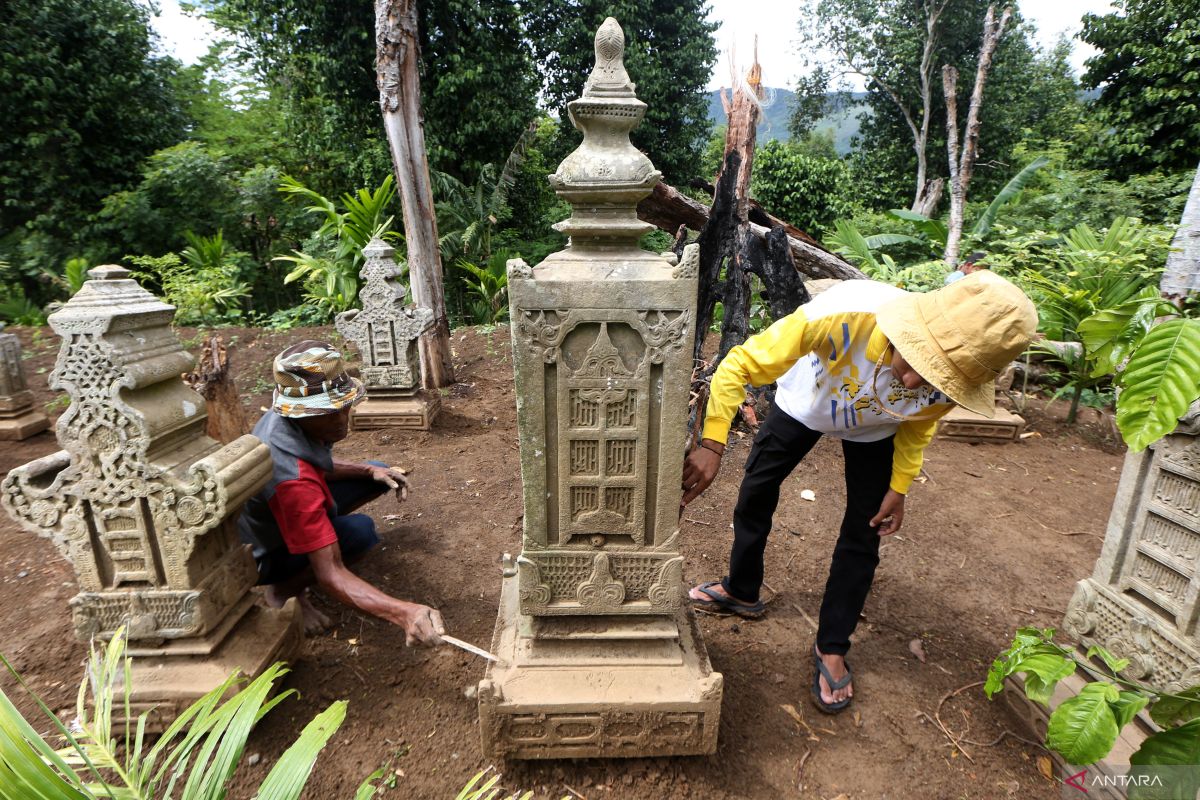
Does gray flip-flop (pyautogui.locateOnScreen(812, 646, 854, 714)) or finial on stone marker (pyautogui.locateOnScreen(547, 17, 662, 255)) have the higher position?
finial on stone marker (pyautogui.locateOnScreen(547, 17, 662, 255))

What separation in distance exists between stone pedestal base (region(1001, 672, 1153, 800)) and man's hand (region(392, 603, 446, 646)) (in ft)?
6.90

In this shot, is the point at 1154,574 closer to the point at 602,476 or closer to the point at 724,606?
the point at 724,606

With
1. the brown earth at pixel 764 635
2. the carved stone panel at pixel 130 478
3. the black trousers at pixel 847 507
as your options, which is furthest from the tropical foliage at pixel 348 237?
the black trousers at pixel 847 507

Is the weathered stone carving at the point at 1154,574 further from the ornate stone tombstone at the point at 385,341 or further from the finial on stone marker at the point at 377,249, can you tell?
the finial on stone marker at the point at 377,249

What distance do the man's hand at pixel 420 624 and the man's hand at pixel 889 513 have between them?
5.26 ft

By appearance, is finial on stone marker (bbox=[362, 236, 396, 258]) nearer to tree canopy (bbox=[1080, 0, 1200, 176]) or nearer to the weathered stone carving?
the weathered stone carving

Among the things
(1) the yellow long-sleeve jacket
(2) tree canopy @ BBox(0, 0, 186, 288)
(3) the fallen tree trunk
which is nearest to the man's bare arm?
(1) the yellow long-sleeve jacket

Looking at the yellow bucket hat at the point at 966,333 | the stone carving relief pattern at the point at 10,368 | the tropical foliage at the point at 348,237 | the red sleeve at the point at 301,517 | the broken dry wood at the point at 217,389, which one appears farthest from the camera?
the tropical foliage at the point at 348,237

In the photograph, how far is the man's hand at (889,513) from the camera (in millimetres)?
2152

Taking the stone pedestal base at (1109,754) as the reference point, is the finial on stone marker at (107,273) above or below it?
above

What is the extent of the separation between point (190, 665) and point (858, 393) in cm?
247

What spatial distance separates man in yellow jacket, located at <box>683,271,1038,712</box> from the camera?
5.57 feet

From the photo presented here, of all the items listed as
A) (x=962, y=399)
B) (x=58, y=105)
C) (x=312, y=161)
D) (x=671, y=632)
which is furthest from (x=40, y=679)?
(x=312, y=161)

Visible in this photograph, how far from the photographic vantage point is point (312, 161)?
13062mm
